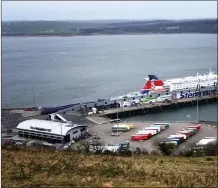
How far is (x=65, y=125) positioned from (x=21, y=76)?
261 inches

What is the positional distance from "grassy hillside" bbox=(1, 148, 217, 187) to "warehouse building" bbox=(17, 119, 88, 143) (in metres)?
3.99

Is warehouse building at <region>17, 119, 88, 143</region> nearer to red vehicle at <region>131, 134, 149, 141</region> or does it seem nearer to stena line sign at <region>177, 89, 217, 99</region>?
red vehicle at <region>131, 134, 149, 141</region>

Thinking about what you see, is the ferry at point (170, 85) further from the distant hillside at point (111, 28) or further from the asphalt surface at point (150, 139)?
the distant hillside at point (111, 28)

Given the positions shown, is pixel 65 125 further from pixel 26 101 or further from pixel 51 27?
pixel 51 27

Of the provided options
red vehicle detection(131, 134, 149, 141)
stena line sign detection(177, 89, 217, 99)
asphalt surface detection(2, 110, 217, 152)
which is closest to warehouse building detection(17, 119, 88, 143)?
asphalt surface detection(2, 110, 217, 152)

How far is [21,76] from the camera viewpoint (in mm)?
13445

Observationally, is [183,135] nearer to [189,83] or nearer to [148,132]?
[148,132]

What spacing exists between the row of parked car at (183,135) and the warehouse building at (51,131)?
160 centimetres

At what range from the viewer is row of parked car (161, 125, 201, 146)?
21.5ft

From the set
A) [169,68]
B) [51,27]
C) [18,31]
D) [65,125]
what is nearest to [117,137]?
[65,125]

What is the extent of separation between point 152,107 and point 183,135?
13.4 feet

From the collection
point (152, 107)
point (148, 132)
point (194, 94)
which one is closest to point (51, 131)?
point (148, 132)

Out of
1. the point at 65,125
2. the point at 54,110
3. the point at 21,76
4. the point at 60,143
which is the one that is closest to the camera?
the point at 60,143

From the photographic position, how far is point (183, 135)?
6992 mm
